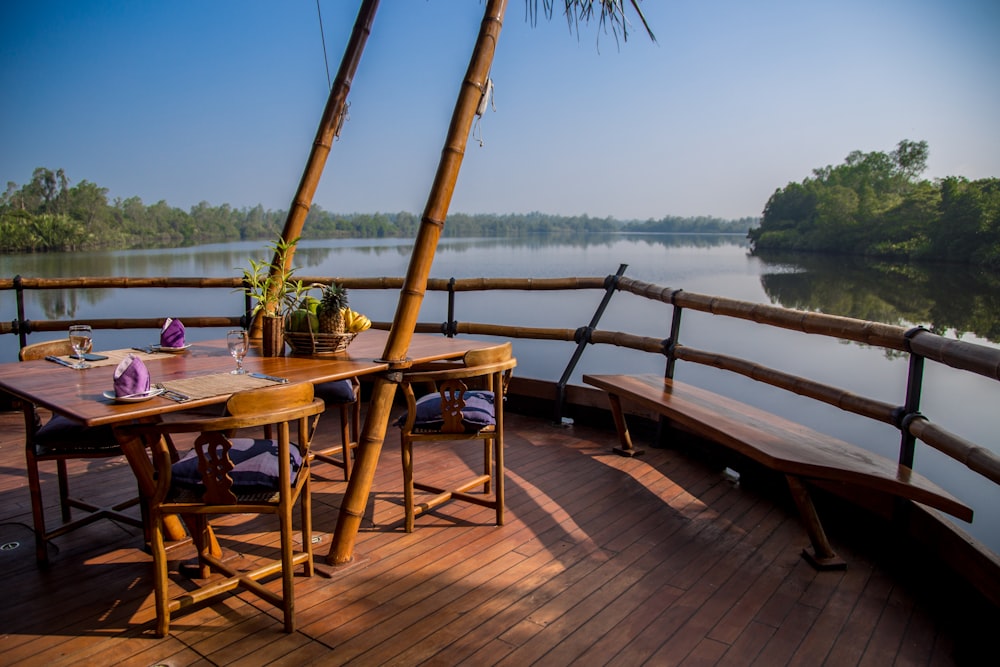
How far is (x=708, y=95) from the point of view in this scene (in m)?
40.5

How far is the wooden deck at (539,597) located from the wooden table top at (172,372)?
683 millimetres


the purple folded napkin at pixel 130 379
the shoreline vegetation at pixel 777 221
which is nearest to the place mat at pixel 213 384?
the purple folded napkin at pixel 130 379

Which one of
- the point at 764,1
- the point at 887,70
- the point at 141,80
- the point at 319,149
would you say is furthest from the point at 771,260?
the point at 141,80

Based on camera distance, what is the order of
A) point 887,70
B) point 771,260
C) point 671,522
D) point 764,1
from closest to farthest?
point 671,522 < point 764,1 < point 771,260 < point 887,70

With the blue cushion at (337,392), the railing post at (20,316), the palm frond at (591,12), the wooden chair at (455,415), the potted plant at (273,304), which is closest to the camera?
the wooden chair at (455,415)

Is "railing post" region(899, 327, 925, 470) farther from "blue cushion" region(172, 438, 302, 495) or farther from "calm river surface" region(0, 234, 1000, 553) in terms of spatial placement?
"calm river surface" region(0, 234, 1000, 553)

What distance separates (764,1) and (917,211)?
504 inches

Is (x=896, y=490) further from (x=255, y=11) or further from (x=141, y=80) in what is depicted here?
(x=141, y=80)

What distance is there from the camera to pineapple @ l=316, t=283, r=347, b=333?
255 cm

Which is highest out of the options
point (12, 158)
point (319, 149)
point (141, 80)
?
point (141, 80)

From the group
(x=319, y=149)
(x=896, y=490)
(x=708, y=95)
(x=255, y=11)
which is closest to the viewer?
(x=896, y=490)

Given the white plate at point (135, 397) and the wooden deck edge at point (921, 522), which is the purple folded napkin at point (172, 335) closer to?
the white plate at point (135, 397)

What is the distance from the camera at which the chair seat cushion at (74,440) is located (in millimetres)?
2307

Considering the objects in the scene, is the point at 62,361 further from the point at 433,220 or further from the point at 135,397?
the point at 433,220
